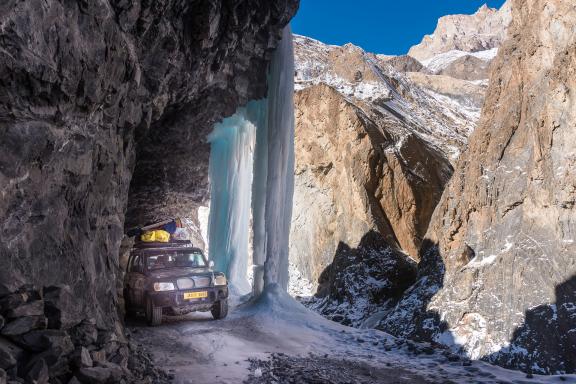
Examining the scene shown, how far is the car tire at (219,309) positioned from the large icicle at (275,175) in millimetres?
2516

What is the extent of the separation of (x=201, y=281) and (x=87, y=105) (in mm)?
5017

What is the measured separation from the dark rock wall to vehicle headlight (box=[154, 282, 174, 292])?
1525mm

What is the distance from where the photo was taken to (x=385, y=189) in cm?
2170

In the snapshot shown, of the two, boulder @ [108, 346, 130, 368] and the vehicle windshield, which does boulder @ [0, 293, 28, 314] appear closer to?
boulder @ [108, 346, 130, 368]

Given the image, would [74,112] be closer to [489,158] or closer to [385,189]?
[489,158]

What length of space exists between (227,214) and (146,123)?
10.9 meters

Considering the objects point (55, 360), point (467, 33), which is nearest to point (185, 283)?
point (55, 360)

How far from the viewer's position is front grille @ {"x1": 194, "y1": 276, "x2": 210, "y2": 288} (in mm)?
9452

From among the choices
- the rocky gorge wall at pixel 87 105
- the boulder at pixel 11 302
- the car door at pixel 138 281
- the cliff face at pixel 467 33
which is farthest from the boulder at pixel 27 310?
the cliff face at pixel 467 33

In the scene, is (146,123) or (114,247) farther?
(146,123)

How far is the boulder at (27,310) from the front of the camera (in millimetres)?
4047

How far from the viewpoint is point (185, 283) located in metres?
9.24

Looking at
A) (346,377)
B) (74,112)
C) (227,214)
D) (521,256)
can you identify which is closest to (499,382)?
(346,377)

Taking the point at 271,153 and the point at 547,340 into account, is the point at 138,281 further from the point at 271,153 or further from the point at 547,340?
the point at 547,340
